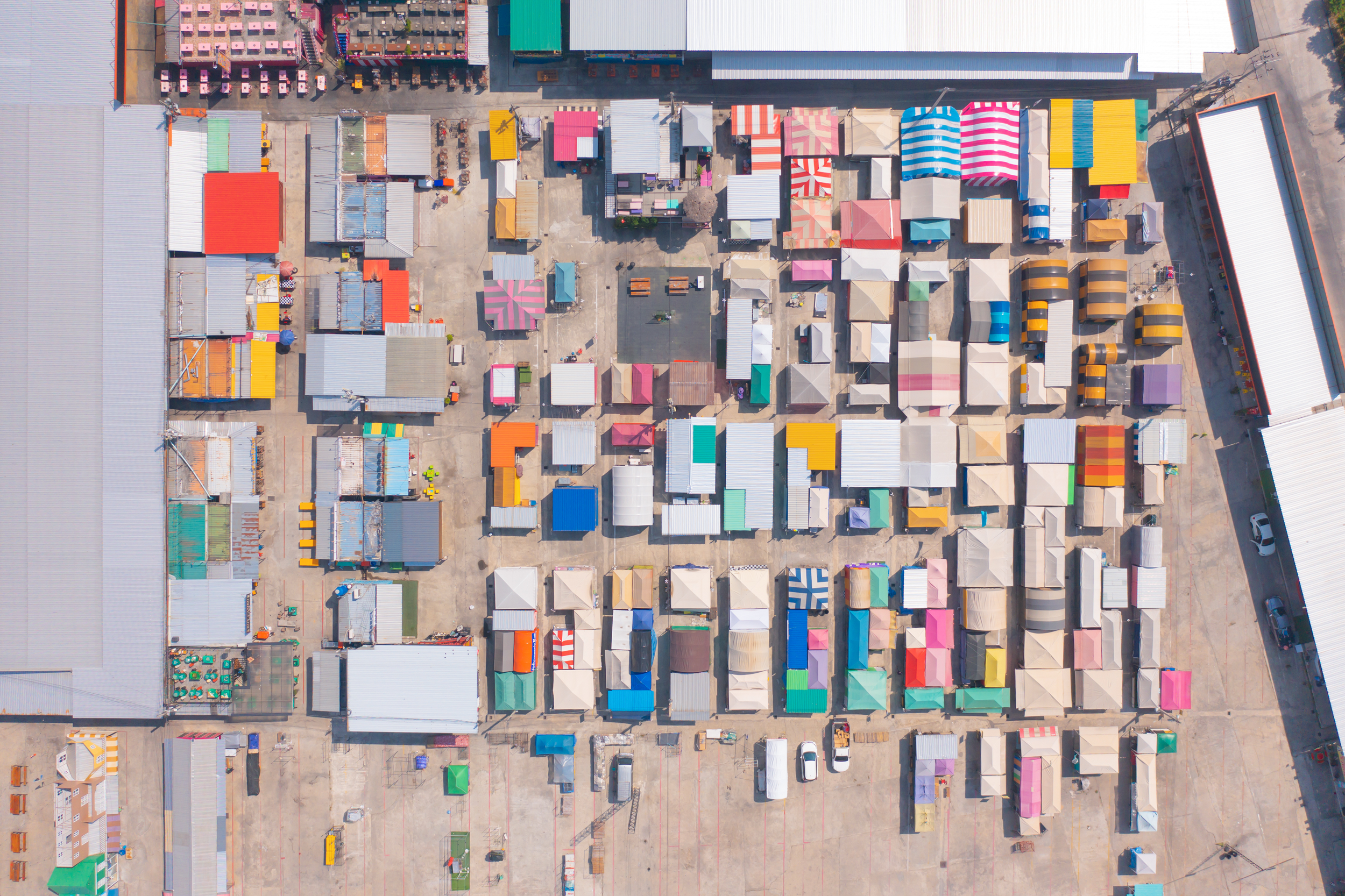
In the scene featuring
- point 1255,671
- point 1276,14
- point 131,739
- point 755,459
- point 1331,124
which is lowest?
point 1255,671

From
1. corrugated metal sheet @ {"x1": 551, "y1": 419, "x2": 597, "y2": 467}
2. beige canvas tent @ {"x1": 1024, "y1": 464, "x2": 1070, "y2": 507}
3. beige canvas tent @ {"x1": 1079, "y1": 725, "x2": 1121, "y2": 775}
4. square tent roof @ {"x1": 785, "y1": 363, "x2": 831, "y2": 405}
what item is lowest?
beige canvas tent @ {"x1": 1079, "y1": 725, "x2": 1121, "y2": 775}

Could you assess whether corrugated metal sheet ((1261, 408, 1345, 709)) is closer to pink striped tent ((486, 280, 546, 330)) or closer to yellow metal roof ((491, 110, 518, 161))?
pink striped tent ((486, 280, 546, 330))

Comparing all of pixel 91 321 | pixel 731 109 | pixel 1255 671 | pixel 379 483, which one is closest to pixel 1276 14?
pixel 731 109

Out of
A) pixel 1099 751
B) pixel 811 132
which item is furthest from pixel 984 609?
pixel 811 132

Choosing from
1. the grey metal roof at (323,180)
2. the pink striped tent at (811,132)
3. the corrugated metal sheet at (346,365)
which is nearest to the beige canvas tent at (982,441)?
the pink striped tent at (811,132)

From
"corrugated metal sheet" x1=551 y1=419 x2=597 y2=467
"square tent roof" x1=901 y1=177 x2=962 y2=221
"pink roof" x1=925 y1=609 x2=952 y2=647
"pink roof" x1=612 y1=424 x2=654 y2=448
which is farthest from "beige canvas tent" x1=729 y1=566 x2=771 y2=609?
"square tent roof" x1=901 y1=177 x2=962 y2=221

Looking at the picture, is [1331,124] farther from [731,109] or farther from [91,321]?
[91,321]
